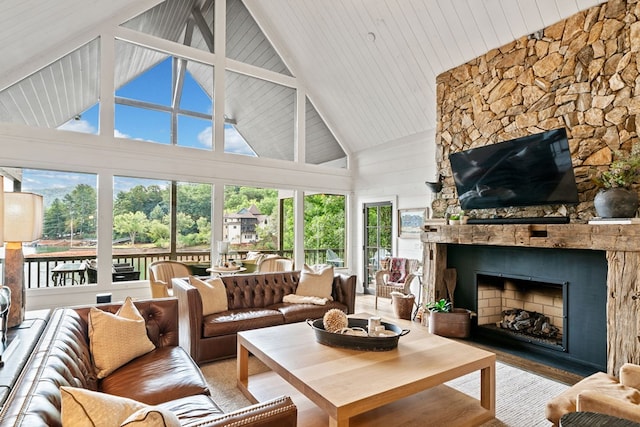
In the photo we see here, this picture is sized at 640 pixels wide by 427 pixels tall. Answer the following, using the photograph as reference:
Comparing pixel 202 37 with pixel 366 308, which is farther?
pixel 202 37

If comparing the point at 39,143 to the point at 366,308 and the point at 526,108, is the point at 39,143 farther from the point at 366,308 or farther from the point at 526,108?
the point at 526,108

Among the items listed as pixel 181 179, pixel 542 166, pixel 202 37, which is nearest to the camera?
pixel 542 166

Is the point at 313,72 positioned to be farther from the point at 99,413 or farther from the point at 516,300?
the point at 99,413

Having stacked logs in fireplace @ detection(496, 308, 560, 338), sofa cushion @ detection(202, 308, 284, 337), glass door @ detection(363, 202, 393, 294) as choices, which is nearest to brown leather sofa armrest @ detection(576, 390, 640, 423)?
stacked logs in fireplace @ detection(496, 308, 560, 338)

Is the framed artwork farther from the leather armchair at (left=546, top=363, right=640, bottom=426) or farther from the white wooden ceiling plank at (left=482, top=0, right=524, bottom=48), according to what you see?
the leather armchair at (left=546, top=363, right=640, bottom=426)

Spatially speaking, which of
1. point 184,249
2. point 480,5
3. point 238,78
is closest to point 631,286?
point 480,5

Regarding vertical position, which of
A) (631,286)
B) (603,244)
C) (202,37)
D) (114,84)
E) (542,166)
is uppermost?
(202,37)

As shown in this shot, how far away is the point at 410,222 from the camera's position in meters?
6.63

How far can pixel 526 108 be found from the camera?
438cm

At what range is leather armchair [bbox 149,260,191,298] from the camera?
15.6 feet

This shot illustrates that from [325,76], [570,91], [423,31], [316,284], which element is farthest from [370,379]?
[325,76]

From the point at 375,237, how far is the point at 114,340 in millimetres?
5792

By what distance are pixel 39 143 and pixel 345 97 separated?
5.14 metres

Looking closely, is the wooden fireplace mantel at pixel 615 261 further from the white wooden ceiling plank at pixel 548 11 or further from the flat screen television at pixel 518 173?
the white wooden ceiling plank at pixel 548 11
